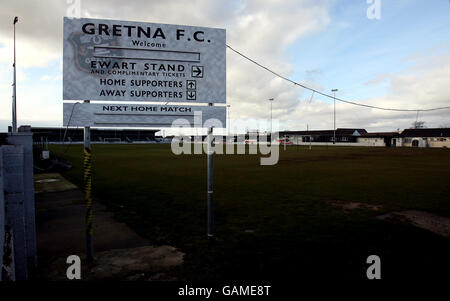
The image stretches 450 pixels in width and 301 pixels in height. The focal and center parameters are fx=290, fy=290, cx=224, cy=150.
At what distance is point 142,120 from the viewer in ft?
19.7

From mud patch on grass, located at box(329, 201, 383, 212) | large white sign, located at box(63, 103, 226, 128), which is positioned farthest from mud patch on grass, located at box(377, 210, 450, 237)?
large white sign, located at box(63, 103, 226, 128)

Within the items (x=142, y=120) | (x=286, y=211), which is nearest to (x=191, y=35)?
(x=142, y=120)

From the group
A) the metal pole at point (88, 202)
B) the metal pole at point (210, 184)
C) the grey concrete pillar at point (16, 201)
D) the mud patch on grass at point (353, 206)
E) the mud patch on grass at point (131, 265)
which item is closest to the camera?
the grey concrete pillar at point (16, 201)

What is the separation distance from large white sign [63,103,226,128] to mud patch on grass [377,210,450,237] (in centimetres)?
558

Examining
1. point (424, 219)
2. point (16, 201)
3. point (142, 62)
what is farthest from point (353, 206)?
point (16, 201)

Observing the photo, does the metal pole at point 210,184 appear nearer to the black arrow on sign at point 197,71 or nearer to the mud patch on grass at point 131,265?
the mud patch on grass at point 131,265

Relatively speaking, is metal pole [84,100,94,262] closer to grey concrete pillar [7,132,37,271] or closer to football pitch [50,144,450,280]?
grey concrete pillar [7,132,37,271]

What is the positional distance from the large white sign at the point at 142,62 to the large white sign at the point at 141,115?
0.57 ft

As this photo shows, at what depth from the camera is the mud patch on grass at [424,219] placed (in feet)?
23.1

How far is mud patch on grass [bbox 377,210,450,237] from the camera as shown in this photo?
7.05 metres

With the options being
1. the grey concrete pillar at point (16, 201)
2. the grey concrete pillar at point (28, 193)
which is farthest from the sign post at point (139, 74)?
the grey concrete pillar at point (16, 201)

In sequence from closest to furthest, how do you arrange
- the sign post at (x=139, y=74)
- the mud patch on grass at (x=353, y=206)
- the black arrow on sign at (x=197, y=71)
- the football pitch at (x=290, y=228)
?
the football pitch at (x=290, y=228), the sign post at (x=139, y=74), the black arrow on sign at (x=197, y=71), the mud patch on grass at (x=353, y=206)

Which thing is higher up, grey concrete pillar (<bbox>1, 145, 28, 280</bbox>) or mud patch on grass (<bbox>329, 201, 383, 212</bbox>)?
grey concrete pillar (<bbox>1, 145, 28, 280</bbox>)
